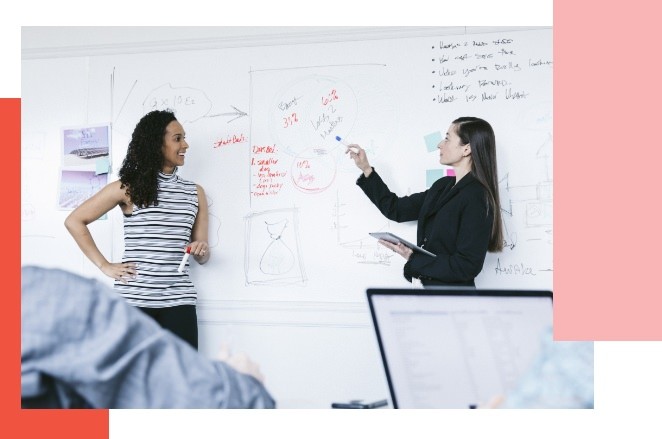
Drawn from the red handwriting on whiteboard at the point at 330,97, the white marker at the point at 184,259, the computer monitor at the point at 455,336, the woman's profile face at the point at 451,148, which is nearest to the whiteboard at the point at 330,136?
the red handwriting on whiteboard at the point at 330,97

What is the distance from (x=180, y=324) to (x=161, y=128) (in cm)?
77

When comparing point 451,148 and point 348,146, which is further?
point 348,146

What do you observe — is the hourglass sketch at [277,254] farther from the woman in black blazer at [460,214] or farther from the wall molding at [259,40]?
the wall molding at [259,40]

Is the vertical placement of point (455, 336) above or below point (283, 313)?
above

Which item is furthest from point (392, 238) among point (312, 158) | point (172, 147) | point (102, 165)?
point (102, 165)

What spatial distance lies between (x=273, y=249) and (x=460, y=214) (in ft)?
2.60

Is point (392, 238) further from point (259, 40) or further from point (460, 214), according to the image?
point (259, 40)

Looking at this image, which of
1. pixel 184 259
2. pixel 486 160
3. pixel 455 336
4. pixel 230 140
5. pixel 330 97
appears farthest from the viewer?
pixel 230 140

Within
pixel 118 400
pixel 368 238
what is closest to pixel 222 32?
pixel 368 238

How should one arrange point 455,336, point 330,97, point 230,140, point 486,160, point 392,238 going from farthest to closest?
point 230,140 < point 330,97 < point 486,160 < point 392,238 < point 455,336

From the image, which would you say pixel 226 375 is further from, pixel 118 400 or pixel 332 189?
pixel 332 189

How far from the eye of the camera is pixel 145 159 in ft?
10.0

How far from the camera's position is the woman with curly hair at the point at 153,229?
296 centimetres

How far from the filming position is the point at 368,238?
3.05 metres
